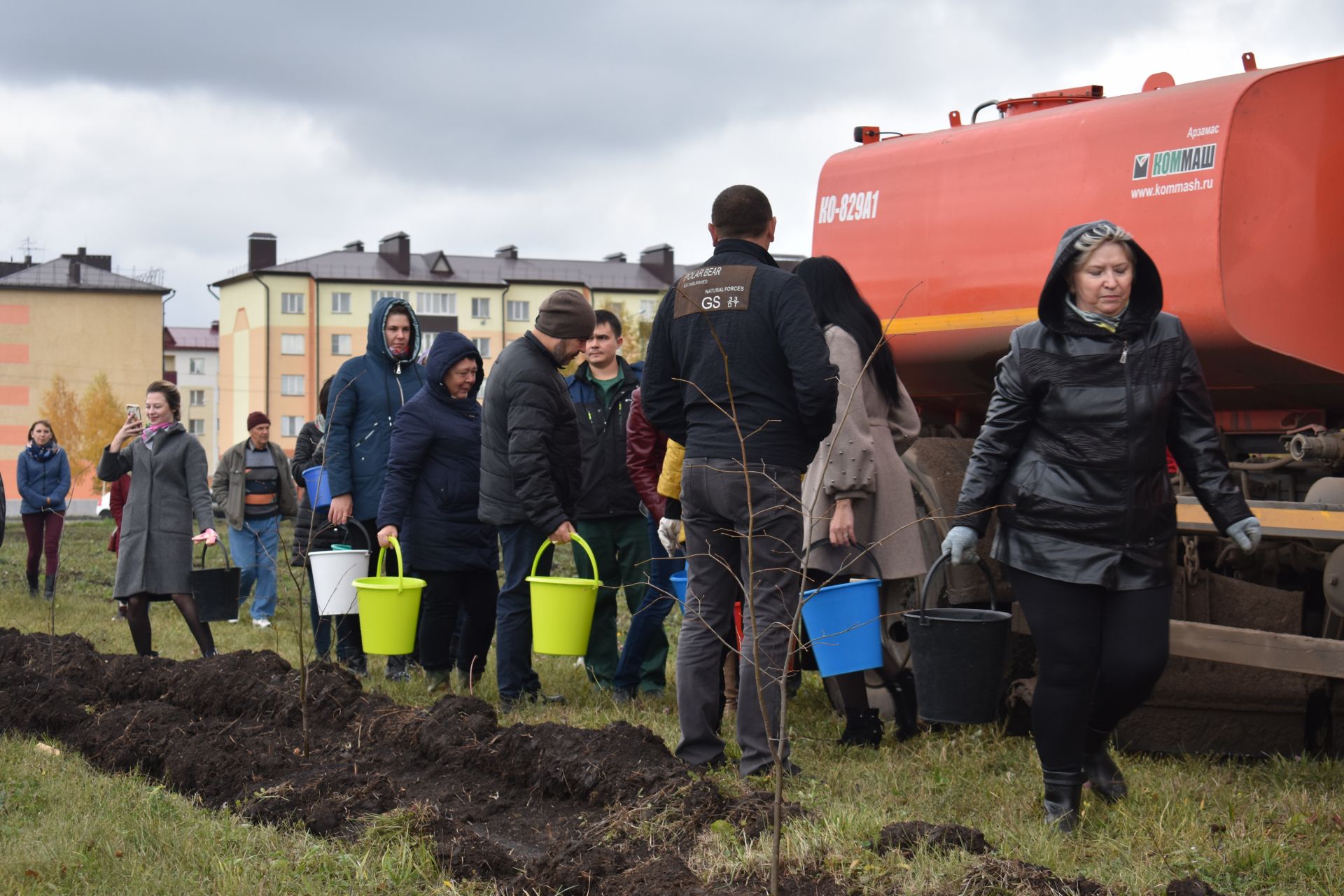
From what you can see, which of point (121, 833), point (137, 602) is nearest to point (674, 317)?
point (121, 833)

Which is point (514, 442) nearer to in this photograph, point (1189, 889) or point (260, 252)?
point (1189, 889)

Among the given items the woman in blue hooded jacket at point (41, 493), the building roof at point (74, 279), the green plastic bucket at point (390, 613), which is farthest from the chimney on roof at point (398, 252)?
the green plastic bucket at point (390, 613)

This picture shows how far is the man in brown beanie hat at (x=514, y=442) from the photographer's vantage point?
6.22 meters

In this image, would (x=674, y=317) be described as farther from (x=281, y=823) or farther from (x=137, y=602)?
(x=137, y=602)

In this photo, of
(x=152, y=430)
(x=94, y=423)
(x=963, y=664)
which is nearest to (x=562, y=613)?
(x=963, y=664)

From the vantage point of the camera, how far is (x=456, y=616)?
23.5 ft

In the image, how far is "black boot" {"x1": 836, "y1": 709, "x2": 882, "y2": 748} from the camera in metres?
5.52

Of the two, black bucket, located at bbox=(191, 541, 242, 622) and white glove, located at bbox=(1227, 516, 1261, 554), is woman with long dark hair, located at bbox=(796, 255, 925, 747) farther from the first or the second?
black bucket, located at bbox=(191, 541, 242, 622)

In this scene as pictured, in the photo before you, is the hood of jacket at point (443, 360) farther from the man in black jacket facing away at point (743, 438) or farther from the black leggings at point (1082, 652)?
the black leggings at point (1082, 652)

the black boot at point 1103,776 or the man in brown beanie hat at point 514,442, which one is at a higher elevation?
the man in brown beanie hat at point 514,442

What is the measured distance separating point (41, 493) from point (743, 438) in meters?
10.8

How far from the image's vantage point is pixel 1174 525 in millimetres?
4156

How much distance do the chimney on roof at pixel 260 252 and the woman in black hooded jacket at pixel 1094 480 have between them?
73756mm

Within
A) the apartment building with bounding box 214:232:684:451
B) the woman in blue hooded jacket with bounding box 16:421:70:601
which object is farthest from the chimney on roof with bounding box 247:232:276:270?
the woman in blue hooded jacket with bounding box 16:421:70:601
